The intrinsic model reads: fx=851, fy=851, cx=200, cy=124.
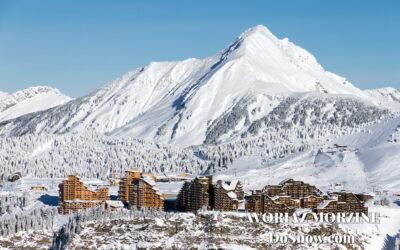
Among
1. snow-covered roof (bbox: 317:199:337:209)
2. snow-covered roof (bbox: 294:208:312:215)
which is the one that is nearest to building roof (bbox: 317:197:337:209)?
snow-covered roof (bbox: 317:199:337:209)

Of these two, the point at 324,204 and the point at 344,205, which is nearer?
the point at 344,205

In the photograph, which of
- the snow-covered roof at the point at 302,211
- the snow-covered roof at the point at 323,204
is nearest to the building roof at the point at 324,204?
the snow-covered roof at the point at 323,204

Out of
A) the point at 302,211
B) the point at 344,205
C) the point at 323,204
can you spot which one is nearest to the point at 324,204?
the point at 323,204

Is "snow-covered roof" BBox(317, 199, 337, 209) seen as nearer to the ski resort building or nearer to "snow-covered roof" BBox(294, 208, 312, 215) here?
the ski resort building

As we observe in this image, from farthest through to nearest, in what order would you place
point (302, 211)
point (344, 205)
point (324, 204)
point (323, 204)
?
1. point (323, 204)
2. point (324, 204)
3. point (344, 205)
4. point (302, 211)

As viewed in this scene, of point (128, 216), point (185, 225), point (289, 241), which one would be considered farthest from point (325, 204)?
point (128, 216)

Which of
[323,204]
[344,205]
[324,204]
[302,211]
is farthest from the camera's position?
[323,204]

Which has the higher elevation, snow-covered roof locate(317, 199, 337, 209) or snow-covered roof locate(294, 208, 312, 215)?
snow-covered roof locate(317, 199, 337, 209)

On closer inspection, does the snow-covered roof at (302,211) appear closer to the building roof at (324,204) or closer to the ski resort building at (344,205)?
the building roof at (324,204)

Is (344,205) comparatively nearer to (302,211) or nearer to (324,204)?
(324,204)

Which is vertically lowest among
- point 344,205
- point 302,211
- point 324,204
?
point 302,211

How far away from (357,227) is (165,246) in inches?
1696

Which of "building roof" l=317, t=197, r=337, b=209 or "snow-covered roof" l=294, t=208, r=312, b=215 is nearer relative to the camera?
"snow-covered roof" l=294, t=208, r=312, b=215

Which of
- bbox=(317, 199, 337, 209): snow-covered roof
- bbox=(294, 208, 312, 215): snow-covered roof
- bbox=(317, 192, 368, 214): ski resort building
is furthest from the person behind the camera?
bbox=(317, 199, 337, 209): snow-covered roof
